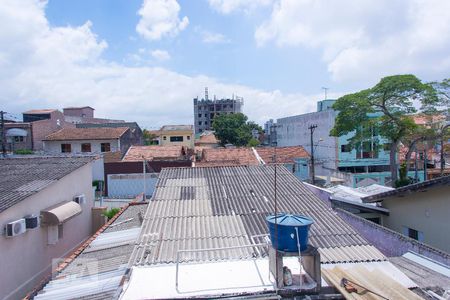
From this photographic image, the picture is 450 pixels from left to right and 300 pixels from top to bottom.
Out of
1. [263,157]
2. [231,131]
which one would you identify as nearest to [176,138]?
[231,131]

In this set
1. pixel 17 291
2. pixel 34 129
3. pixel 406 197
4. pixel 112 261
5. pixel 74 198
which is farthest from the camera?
pixel 34 129

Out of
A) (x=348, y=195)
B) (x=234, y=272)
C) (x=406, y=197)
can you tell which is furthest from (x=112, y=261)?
(x=348, y=195)

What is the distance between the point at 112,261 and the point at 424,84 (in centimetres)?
2197

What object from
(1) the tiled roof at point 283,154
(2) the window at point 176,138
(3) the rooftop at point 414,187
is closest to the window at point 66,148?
(2) the window at point 176,138

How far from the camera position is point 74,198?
12.8 m

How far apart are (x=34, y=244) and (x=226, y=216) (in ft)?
20.5

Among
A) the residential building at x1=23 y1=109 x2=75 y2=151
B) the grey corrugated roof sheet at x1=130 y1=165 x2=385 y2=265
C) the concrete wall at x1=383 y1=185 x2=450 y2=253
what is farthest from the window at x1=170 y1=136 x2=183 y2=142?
the concrete wall at x1=383 y1=185 x2=450 y2=253

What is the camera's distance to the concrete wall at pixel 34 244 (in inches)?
348

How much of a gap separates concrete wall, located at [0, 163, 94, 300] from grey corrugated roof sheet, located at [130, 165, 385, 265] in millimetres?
3675

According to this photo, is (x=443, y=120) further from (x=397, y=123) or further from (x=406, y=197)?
(x=406, y=197)

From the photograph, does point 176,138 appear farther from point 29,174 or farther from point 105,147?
point 29,174

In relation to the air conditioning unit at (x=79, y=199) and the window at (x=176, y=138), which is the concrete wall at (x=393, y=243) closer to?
the air conditioning unit at (x=79, y=199)

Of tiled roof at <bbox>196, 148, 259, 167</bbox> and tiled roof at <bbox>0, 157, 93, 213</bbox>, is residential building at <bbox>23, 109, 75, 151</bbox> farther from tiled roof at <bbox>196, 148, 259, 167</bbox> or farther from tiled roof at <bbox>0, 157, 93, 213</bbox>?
tiled roof at <bbox>0, 157, 93, 213</bbox>

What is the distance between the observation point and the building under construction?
86938mm
